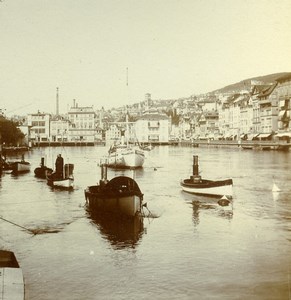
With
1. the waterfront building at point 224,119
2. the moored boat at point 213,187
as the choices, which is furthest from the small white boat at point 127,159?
the waterfront building at point 224,119

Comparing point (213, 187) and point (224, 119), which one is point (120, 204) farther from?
point (224, 119)

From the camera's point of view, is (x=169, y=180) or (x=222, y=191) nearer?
(x=222, y=191)

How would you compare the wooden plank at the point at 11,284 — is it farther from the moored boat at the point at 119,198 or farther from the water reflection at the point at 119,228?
the moored boat at the point at 119,198

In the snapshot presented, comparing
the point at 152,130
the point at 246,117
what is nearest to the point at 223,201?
the point at 246,117

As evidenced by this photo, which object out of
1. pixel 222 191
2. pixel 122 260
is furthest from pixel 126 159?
pixel 122 260

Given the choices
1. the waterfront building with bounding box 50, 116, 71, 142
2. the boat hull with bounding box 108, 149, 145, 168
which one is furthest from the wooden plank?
the waterfront building with bounding box 50, 116, 71, 142

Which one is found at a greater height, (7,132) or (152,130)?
(152,130)

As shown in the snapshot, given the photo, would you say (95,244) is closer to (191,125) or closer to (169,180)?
(169,180)
